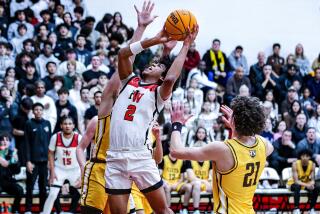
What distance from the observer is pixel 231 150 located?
615cm

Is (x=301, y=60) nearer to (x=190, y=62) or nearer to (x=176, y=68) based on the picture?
(x=190, y=62)

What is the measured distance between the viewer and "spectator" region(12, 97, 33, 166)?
13.4 meters

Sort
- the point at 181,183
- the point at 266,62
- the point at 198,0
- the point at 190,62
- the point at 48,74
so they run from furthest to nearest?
the point at 198,0
the point at 266,62
the point at 190,62
the point at 48,74
the point at 181,183

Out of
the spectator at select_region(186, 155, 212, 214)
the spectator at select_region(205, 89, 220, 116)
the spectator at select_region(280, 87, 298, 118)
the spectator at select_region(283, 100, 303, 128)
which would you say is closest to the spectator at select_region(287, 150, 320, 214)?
the spectator at select_region(186, 155, 212, 214)

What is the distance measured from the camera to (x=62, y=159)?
12789 millimetres

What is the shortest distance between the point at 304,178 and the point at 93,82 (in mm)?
4607

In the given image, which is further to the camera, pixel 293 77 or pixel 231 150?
pixel 293 77

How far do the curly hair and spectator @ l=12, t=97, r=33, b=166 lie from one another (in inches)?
301

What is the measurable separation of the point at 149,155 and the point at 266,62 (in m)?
11.6

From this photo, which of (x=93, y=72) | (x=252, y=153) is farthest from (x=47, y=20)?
(x=252, y=153)

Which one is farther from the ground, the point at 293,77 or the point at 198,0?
the point at 198,0

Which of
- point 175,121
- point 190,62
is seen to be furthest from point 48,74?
point 175,121

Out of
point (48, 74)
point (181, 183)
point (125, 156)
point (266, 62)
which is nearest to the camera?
point (125, 156)

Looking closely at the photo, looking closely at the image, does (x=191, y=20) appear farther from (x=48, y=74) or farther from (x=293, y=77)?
(x=293, y=77)
